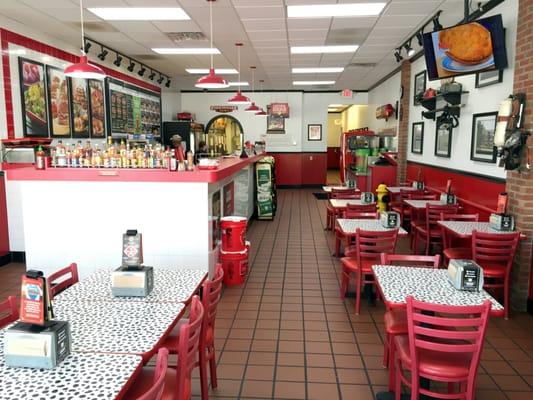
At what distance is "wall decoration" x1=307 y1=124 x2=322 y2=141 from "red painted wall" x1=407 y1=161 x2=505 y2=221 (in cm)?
807

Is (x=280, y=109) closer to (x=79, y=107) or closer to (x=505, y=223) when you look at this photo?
(x=79, y=107)

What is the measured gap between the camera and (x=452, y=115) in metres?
7.36

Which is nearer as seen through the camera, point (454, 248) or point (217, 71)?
point (454, 248)

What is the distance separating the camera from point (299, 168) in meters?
16.6

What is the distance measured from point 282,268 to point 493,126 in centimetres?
356

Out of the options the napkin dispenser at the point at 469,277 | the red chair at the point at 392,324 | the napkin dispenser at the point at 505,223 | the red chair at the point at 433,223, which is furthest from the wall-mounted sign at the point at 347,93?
the napkin dispenser at the point at 469,277

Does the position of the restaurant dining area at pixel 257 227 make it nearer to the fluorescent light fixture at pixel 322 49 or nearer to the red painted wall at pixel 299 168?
the fluorescent light fixture at pixel 322 49

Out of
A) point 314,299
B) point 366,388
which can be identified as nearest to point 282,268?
point 314,299

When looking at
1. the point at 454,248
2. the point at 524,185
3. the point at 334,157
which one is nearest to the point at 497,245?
the point at 524,185

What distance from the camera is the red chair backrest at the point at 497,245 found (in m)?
4.57

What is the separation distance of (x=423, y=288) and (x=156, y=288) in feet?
6.11

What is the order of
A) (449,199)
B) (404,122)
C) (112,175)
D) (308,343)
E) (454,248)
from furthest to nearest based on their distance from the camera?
(404,122) < (449,199) < (454,248) < (112,175) < (308,343)

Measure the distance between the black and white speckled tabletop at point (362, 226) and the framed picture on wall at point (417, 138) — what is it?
452 centimetres

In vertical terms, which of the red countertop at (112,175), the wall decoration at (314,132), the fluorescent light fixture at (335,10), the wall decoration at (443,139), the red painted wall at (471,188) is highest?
the fluorescent light fixture at (335,10)
